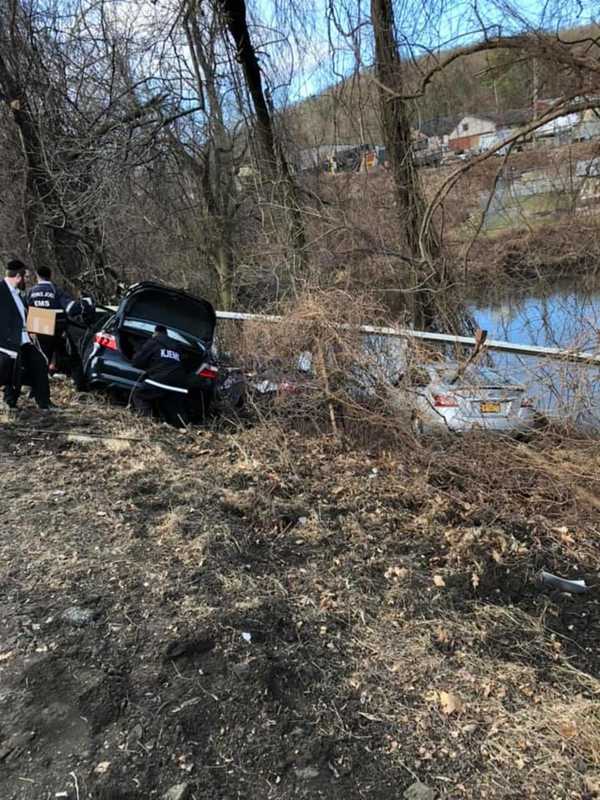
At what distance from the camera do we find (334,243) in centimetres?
1263

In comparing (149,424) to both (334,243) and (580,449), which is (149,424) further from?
(334,243)

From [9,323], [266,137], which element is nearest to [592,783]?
[9,323]

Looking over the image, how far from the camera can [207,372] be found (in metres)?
7.95

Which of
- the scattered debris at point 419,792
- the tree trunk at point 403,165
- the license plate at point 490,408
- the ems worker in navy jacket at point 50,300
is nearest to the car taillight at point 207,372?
the ems worker in navy jacket at point 50,300

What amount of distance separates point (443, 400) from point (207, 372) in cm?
304

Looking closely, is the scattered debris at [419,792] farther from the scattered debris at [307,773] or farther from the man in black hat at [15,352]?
the man in black hat at [15,352]

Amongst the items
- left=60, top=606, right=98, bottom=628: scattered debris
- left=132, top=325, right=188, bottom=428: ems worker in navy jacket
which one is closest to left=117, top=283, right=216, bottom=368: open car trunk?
left=132, top=325, right=188, bottom=428: ems worker in navy jacket

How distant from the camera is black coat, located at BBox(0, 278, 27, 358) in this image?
6.75 meters

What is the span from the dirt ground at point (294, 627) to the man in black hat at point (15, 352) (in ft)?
3.14

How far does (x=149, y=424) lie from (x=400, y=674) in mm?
4976

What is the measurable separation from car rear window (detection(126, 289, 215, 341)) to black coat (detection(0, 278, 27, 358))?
1.57 meters

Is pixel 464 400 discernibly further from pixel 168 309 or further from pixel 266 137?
pixel 266 137

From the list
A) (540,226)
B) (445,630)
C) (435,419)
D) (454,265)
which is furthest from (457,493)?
(540,226)

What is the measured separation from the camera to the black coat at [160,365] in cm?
757
